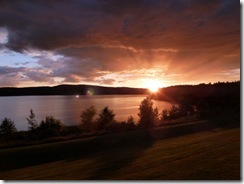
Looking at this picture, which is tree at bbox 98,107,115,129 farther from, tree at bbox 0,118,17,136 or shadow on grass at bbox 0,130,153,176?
shadow on grass at bbox 0,130,153,176

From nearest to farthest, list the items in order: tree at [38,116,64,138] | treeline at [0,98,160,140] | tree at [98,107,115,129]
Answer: treeline at [0,98,160,140]
tree at [38,116,64,138]
tree at [98,107,115,129]

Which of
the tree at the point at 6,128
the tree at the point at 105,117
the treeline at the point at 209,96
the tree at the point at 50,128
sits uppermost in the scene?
the treeline at the point at 209,96

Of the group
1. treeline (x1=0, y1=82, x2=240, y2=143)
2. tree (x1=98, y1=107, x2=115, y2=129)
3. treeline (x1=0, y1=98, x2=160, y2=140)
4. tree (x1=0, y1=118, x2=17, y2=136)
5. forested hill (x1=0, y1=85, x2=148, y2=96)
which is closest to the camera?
forested hill (x1=0, y1=85, x2=148, y2=96)

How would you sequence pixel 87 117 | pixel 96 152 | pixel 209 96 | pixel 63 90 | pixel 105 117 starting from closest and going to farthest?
pixel 63 90
pixel 96 152
pixel 209 96
pixel 87 117
pixel 105 117

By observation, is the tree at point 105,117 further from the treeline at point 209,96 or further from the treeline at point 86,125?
the treeline at point 209,96

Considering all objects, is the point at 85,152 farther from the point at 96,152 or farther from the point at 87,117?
the point at 87,117

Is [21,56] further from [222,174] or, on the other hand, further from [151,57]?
[222,174]

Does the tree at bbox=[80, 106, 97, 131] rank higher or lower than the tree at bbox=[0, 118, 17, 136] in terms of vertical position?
higher

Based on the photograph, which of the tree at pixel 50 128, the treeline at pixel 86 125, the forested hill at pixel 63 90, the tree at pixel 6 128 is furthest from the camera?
the tree at pixel 6 128

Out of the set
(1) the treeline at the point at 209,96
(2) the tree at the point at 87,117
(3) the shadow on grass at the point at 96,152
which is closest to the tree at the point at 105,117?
(2) the tree at the point at 87,117

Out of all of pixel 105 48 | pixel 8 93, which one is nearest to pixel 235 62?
pixel 105 48

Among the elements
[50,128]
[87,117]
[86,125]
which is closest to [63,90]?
[50,128]

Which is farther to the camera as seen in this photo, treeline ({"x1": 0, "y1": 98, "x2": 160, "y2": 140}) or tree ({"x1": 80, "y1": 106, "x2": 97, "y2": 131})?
tree ({"x1": 80, "y1": 106, "x2": 97, "y2": 131})

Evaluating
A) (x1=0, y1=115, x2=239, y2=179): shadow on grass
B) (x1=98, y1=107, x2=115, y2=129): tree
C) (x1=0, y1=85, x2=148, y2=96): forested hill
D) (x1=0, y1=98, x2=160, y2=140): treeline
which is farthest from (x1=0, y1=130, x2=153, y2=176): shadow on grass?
(x1=98, y1=107, x2=115, y2=129): tree
